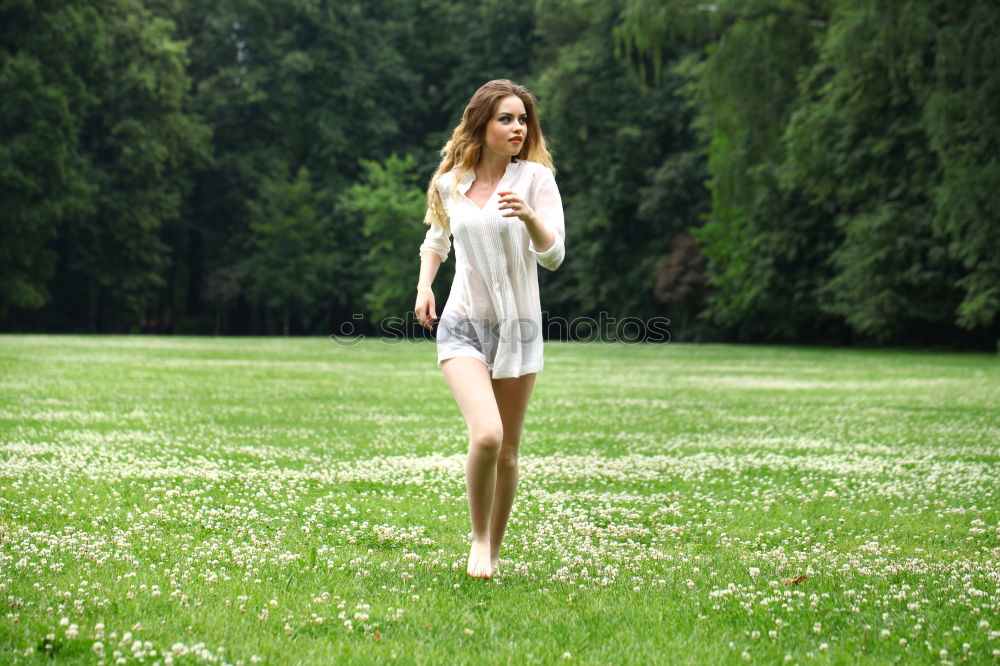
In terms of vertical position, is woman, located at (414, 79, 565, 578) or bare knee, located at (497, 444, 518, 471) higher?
woman, located at (414, 79, 565, 578)

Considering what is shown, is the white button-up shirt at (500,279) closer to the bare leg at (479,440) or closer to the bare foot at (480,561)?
the bare leg at (479,440)

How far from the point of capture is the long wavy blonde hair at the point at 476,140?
608 cm

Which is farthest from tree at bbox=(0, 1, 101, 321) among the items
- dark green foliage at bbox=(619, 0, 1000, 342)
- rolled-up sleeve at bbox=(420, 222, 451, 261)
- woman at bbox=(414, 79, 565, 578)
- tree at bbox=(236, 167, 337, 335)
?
woman at bbox=(414, 79, 565, 578)

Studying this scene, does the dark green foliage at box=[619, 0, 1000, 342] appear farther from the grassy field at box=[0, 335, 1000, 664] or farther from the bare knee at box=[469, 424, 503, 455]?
the bare knee at box=[469, 424, 503, 455]

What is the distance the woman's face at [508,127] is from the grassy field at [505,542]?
2.30 m

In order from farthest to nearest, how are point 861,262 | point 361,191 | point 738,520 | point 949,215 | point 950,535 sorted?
point 361,191
point 861,262
point 949,215
point 738,520
point 950,535

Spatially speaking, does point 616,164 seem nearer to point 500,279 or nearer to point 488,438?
point 500,279

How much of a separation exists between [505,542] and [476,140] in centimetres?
250

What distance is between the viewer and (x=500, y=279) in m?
5.93

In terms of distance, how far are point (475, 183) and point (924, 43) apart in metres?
29.4

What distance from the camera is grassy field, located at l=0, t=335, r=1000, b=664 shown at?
4801 millimetres

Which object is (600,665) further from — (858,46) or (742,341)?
(742,341)

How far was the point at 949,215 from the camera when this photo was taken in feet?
115

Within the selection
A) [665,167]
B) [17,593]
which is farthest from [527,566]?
[665,167]
